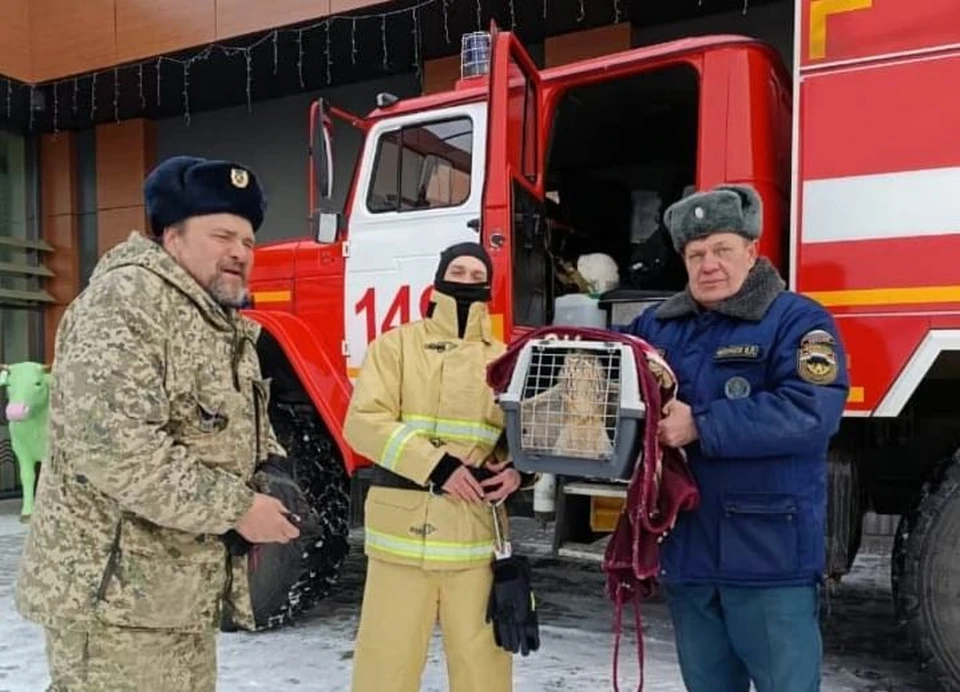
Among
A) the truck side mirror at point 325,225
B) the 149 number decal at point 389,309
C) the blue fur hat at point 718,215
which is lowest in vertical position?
the 149 number decal at point 389,309

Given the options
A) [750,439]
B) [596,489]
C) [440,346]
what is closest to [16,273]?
[596,489]

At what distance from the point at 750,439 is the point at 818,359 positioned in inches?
9.2

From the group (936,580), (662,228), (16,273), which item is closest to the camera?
(936,580)

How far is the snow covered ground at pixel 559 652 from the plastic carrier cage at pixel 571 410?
1566mm

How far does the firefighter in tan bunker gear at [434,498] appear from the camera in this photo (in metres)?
2.37

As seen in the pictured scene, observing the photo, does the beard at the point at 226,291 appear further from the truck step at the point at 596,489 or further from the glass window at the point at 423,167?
the glass window at the point at 423,167

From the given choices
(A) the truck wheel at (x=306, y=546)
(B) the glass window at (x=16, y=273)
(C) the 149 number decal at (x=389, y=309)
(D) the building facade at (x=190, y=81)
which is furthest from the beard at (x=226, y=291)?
(B) the glass window at (x=16, y=273)

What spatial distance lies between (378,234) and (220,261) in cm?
218

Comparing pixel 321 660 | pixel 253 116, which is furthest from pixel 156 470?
pixel 253 116

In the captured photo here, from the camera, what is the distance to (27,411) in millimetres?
7188

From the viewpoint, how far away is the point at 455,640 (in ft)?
7.88

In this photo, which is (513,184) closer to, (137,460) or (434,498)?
(434,498)

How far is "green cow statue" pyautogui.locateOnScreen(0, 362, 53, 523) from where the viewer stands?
717 centimetres

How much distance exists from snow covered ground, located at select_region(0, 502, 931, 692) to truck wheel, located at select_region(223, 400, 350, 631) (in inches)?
6.7
